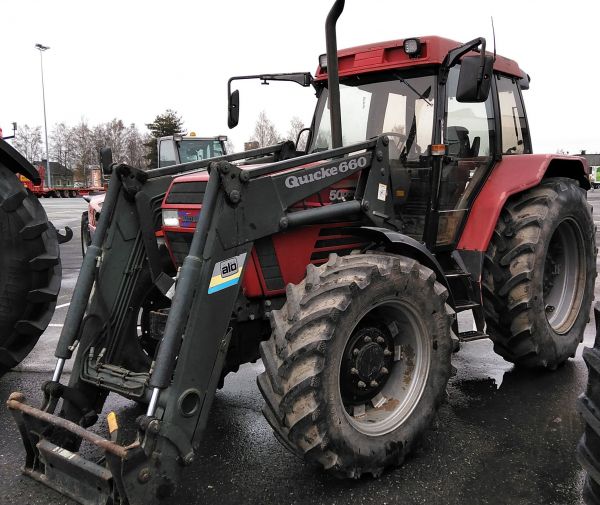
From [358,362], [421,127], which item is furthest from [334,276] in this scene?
[421,127]

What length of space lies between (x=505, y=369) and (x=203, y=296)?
10.3 feet

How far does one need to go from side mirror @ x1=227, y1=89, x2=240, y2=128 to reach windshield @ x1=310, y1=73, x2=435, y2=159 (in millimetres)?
862

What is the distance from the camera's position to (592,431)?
2.24 meters

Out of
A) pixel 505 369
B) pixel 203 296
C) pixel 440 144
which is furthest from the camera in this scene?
pixel 505 369

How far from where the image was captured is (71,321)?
3205 millimetres

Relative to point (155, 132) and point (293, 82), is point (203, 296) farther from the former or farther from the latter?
point (155, 132)

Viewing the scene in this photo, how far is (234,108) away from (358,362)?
270cm

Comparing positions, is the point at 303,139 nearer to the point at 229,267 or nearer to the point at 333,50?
the point at 333,50

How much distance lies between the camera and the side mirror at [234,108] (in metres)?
4.82

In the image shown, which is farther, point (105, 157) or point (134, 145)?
point (134, 145)

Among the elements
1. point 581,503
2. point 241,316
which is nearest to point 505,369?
point 581,503

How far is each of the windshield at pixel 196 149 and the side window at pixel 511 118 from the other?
32.9ft

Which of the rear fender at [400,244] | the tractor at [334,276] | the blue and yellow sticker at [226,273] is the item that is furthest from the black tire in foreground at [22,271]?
the rear fender at [400,244]

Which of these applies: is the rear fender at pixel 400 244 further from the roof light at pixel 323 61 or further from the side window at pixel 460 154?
the roof light at pixel 323 61
